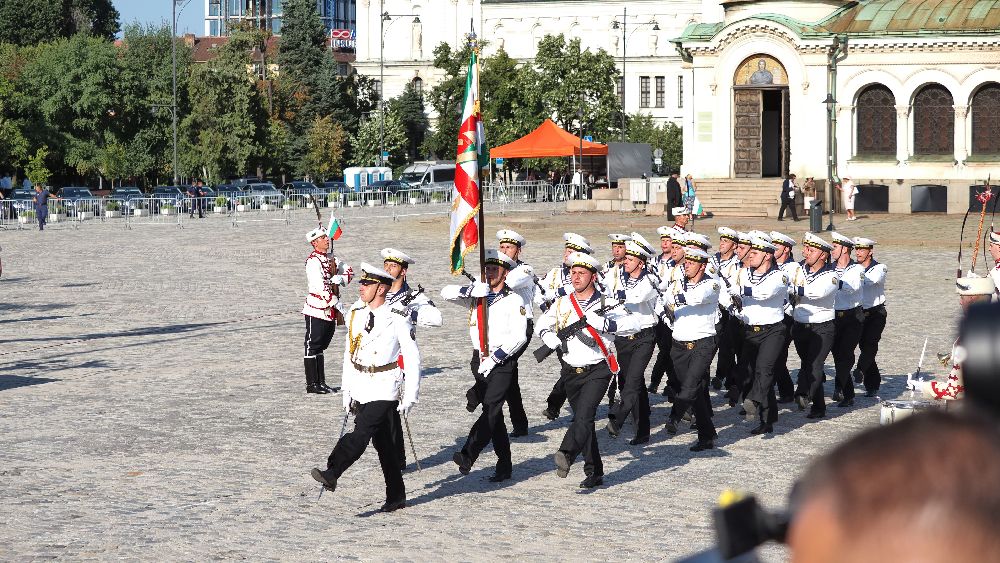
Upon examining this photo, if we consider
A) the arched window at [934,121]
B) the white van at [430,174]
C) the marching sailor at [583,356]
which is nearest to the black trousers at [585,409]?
the marching sailor at [583,356]

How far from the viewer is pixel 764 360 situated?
43.1 feet

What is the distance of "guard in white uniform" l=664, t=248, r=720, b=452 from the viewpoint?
1230cm

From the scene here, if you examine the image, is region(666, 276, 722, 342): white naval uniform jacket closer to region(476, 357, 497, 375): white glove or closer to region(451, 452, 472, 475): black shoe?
region(476, 357, 497, 375): white glove

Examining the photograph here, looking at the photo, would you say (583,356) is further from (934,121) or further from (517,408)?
(934,121)

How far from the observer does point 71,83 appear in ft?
232

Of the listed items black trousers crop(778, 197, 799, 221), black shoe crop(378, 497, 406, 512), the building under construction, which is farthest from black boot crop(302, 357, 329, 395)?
the building under construction

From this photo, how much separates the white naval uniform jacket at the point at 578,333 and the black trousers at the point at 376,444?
171cm

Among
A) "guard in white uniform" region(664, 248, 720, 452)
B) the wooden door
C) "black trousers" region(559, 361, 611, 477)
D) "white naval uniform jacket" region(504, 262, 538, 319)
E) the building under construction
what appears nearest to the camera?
"black trousers" region(559, 361, 611, 477)

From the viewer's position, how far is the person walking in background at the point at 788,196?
43.2 m

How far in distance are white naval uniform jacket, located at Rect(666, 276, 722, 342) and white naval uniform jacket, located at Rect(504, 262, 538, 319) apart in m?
1.26

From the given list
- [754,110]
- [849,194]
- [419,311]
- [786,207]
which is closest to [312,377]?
[419,311]

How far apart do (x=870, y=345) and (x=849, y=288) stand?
2.27 feet

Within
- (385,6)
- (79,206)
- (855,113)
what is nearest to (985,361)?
(855,113)

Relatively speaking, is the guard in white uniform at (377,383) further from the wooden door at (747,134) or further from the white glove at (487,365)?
the wooden door at (747,134)
